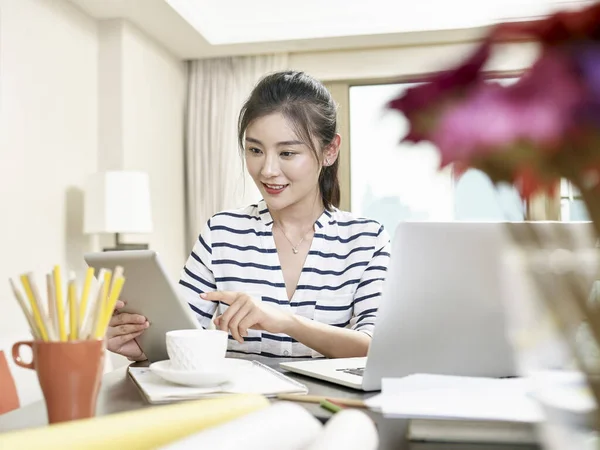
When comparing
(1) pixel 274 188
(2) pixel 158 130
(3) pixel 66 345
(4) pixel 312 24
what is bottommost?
(3) pixel 66 345

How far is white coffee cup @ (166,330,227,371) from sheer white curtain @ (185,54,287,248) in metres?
3.76

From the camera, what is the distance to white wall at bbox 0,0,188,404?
2.80 meters

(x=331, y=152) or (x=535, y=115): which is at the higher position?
(x=331, y=152)

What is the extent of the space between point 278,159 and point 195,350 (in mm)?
824

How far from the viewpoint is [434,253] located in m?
0.80

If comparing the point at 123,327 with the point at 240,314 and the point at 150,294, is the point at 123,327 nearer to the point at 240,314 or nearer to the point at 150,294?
the point at 150,294

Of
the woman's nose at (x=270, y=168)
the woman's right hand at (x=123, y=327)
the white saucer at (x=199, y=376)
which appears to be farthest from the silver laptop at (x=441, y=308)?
the woman's nose at (x=270, y=168)

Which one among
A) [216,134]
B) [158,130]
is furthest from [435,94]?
[216,134]

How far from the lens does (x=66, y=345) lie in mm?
637

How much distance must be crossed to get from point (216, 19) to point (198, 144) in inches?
36.1

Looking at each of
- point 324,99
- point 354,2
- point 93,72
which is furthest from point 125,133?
point 324,99

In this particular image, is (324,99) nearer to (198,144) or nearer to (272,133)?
(272,133)

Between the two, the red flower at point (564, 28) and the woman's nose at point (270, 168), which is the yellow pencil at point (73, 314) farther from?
the woman's nose at point (270, 168)

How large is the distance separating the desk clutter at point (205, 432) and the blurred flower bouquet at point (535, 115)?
24cm
